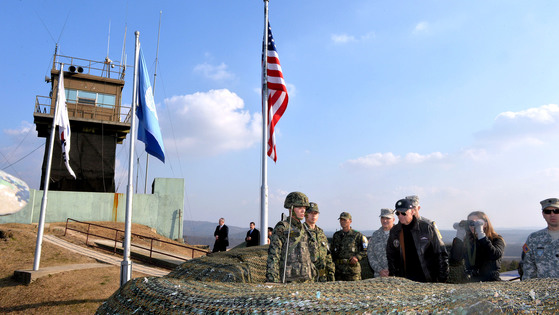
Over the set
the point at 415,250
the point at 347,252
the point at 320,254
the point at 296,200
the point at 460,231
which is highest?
the point at 296,200

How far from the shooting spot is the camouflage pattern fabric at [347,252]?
6105 millimetres

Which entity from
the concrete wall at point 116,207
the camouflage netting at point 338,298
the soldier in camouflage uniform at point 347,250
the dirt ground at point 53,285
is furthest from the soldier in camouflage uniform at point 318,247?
the concrete wall at point 116,207

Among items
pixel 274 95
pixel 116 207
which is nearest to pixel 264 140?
pixel 274 95

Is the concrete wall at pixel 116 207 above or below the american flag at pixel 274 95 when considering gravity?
below

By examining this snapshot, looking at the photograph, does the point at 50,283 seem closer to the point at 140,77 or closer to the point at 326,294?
the point at 140,77

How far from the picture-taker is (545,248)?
11.9ft

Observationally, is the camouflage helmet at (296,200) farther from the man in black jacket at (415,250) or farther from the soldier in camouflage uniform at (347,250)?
the soldier in camouflage uniform at (347,250)

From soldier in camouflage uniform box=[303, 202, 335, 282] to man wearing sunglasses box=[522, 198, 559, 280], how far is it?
213 cm

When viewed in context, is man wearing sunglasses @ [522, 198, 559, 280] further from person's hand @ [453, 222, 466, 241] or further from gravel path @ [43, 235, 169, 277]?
gravel path @ [43, 235, 169, 277]

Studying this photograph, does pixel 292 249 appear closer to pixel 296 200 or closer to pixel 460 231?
pixel 296 200

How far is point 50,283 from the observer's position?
9.88 metres

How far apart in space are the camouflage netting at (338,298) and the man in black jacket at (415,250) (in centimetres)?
205

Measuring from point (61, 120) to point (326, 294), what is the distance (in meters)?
11.4

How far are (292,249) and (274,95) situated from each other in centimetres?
608
